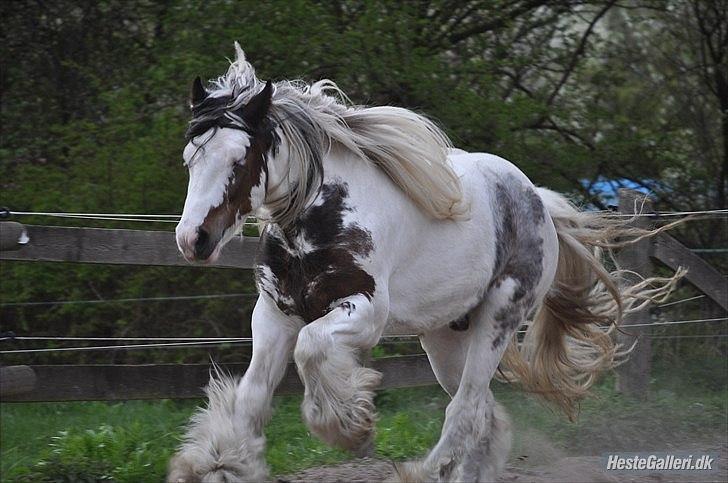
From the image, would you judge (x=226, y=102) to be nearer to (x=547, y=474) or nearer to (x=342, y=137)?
(x=342, y=137)

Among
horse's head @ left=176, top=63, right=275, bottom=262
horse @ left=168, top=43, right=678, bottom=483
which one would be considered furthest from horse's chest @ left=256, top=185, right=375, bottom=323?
horse's head @ left=176, top=63, right=275, bottom=262

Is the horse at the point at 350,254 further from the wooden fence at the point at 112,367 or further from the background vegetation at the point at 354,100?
the background vegetation at the point at 354,100

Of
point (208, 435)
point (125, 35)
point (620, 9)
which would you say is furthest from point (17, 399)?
point (620, 9)

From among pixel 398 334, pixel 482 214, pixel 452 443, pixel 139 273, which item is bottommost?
pixel 139 273

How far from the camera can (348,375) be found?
396cm

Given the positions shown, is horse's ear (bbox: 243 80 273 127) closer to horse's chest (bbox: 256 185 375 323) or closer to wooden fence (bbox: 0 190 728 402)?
horse's chest (bbox: 256 185 375 323)

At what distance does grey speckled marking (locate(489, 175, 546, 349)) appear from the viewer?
4.91 m

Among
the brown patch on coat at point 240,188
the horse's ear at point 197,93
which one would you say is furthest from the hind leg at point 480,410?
the horse's ear at point 197,93

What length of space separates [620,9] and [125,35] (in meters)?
5.08

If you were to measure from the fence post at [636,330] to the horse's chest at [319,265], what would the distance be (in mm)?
3537

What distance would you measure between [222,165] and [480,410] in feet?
5.75

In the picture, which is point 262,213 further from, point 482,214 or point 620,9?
point 620,9

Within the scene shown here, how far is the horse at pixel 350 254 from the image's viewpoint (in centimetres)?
389

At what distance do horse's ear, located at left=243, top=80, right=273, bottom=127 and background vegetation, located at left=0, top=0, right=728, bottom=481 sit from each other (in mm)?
2382
